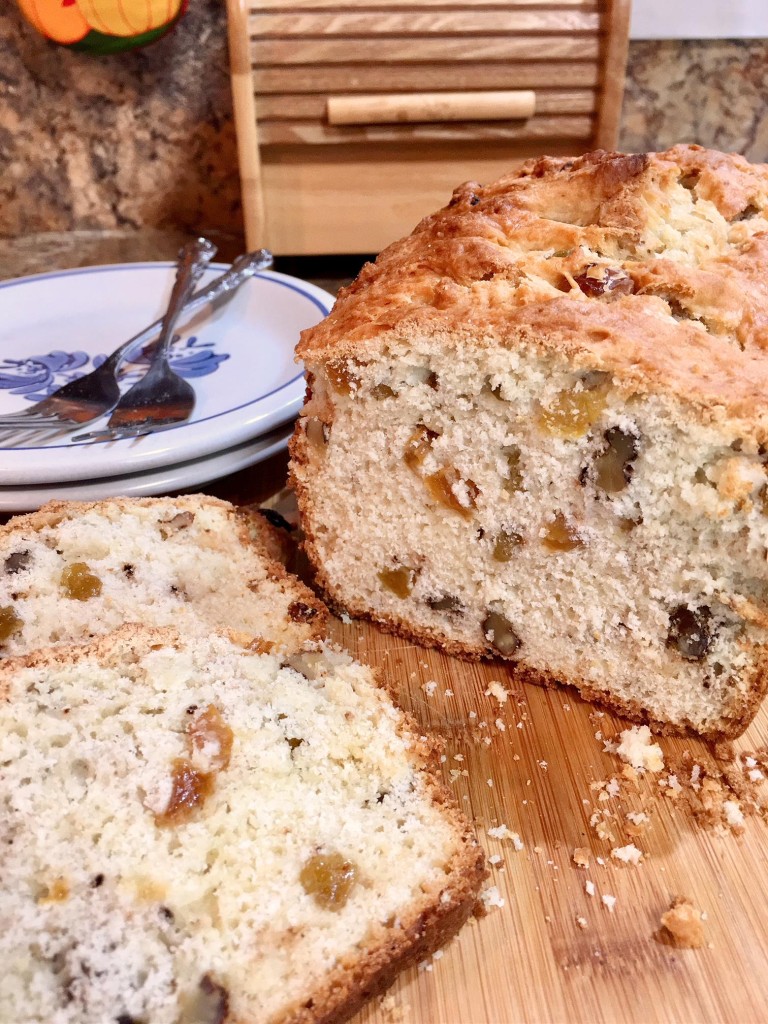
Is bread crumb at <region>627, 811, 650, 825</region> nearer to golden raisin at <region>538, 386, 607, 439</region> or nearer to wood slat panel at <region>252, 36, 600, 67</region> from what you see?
golden raisin at <region>538, 386, 607, 439</region>

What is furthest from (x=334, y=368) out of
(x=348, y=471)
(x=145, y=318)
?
(x=145, y=318)

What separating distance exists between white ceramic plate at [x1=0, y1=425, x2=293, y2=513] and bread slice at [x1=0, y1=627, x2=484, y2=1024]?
702 mm

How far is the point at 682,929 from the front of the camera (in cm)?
156

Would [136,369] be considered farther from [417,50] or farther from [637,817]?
[637,817]

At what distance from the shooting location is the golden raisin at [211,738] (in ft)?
5.31

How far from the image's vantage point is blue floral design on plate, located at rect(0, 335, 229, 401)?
2.92 m

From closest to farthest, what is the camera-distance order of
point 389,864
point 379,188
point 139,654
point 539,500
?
point 389,864 < point 139,654 < point 539,500 < point 379,188

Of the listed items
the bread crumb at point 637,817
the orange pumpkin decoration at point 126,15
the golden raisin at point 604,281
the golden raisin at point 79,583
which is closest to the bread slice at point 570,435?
the golden raisin at point 604,281

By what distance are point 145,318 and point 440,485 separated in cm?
189

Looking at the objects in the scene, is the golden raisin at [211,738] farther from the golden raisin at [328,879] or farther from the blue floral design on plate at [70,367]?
the blue floral design on plate at [70,367]

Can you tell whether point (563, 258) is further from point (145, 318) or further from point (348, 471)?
point (145, 318)

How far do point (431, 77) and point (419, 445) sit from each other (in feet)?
7.03

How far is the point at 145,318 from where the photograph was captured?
338 cm

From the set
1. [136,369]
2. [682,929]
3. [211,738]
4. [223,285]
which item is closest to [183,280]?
[223,285]
